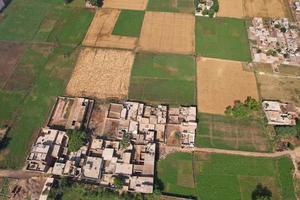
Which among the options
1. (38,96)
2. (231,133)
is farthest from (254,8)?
(38,96)

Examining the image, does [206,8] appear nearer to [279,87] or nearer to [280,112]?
[279,87]

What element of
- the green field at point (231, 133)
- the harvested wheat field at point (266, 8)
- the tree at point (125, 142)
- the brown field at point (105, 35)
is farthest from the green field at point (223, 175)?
the harvested wheat field at point (266, 8)

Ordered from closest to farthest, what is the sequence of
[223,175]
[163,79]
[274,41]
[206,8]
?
[223,175] → [163,79] → [274,41] → [206,8]

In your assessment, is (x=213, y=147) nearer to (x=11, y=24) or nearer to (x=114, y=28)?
(x=114, y=28)

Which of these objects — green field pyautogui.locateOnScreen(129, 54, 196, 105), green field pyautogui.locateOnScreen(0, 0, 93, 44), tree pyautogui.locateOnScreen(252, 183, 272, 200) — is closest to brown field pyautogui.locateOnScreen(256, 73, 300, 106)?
green field pyautogui.locateOnScreen(129, 54, 196, 105)

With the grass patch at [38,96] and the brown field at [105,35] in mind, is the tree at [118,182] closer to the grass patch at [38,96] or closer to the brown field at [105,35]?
the grass patch at [38,96]
